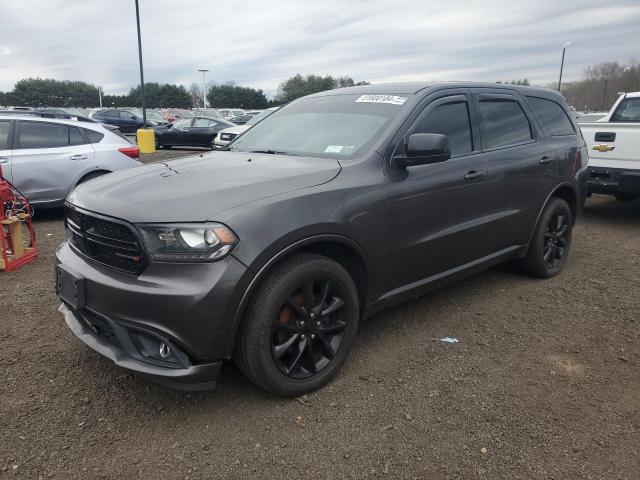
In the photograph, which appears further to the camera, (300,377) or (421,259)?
(421,259)

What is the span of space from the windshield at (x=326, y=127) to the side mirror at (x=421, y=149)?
9.3 inches

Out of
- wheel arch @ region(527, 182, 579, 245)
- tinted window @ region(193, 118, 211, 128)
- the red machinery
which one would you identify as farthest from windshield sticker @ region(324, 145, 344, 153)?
tinted window @ region(193, 118, 211, 128)

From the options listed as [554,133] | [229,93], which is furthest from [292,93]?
[554,133]

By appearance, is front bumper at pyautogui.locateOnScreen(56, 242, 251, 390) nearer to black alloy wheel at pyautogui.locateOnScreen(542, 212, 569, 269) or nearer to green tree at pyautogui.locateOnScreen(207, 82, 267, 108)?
black alloy wheel at pyautogui.locateOnScreen(542, 212, 569, 269)

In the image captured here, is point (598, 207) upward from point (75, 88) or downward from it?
downward

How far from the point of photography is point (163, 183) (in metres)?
2.86

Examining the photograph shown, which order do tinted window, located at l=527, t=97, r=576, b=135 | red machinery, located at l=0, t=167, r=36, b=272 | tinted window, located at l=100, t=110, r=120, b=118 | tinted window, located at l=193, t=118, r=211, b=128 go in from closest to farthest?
1. tinted window, located at l=527, t=97, r=576, b=135
2. red machinery, located at l=0, t=167, r=36, b=272
3. tinted window, located at l=193, t=118, r=211, b=128
4. tinted window, located at l=100, t=110, r=120, b=118

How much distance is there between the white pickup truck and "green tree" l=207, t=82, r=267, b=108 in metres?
63.3

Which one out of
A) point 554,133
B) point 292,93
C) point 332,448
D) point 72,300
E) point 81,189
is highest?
point 292,93

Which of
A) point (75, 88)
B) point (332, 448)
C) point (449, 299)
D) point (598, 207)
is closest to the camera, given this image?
point (332, 448)

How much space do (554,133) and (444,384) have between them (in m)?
3.02

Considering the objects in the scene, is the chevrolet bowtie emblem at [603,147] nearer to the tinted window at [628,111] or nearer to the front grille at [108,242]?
the tinted window at [628,111]

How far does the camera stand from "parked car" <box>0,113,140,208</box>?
22.6 feet

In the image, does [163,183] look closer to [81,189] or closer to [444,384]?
[81,189]
